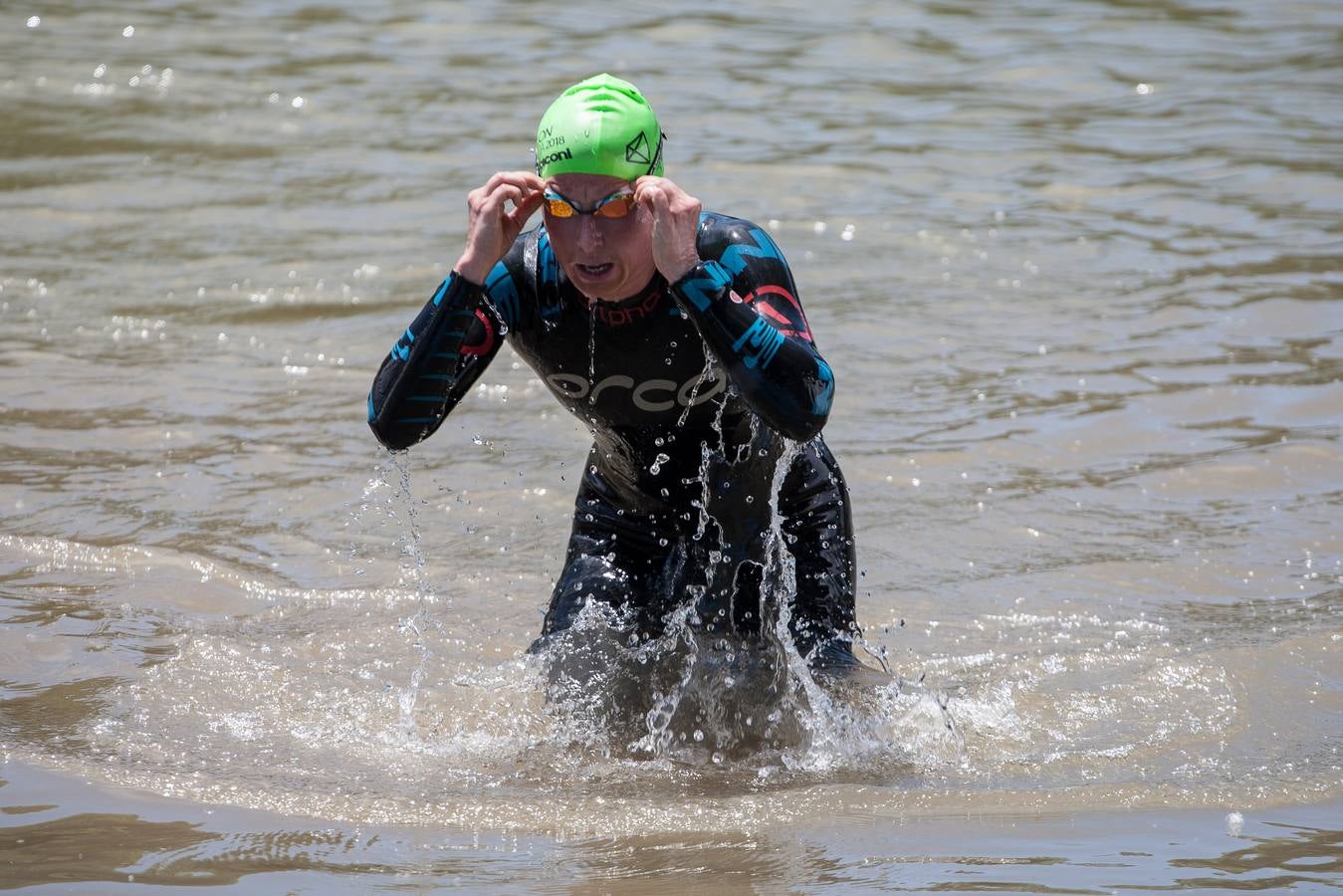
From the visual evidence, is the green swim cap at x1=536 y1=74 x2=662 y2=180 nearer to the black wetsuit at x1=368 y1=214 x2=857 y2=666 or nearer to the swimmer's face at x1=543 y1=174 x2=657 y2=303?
the swimmer's face at x1=543 y1=174 x2=657 y2=303

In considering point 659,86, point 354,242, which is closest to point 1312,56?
point 659,86

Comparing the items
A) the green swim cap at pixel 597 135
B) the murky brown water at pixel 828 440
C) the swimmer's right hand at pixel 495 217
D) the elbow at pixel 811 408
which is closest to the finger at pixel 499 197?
the swimmer's right hand at pixel 495 217

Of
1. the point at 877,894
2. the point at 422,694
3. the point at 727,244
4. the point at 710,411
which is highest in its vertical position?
the point at 727,244

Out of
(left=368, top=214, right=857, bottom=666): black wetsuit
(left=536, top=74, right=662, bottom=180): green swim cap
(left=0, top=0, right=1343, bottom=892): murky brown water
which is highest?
(left=536, top=74, right=662, bottom=180): green swim cap

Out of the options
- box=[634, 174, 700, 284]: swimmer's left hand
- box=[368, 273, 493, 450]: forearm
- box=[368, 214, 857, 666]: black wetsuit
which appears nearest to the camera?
box=[634, 174, 700, 284]: swimmer's left hand

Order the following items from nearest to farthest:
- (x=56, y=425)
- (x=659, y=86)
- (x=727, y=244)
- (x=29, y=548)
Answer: (x=727, y=244), (x=29, y=548), (x=56, y=425), (x=659, y=86)

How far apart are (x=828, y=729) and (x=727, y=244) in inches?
54.0

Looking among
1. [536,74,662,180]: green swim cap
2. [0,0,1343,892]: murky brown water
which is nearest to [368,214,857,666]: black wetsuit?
[536,74,662,180]: green swim cap

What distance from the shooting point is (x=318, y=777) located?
4258 millimetres

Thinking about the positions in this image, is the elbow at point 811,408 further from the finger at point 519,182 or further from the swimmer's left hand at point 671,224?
the finger at point 519,182

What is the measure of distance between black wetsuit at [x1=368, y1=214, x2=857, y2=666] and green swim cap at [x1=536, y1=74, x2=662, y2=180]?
276 mm

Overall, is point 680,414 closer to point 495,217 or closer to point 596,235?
point 596,235

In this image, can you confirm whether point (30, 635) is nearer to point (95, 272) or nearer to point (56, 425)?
point (56, 425)

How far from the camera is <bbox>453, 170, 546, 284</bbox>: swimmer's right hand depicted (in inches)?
159
